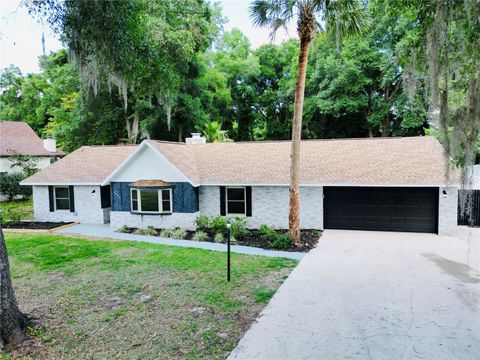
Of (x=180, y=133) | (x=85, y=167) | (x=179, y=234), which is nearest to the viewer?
(x=179, y=234)

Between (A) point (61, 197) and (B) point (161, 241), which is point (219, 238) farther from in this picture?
(A) point (61, 197)

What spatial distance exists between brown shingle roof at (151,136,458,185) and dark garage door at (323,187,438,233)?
666 mm

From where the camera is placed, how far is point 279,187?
13.7 metres

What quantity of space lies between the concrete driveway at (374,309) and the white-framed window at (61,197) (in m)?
11.9

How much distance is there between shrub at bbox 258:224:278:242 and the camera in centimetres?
1206

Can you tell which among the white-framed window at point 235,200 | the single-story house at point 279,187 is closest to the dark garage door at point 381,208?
the single-story house at point 279,187

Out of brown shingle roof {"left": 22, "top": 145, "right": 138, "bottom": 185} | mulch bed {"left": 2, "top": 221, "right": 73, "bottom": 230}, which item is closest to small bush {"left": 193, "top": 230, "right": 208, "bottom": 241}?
brown shingle roof {"left": 22, "top": 145, "right": 138, "bottom": 185}

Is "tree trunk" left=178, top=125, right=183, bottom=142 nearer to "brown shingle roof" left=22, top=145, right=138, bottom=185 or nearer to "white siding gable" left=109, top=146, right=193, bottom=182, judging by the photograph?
"brown shingle roof" left=22, top=145, right=138, bottom=185

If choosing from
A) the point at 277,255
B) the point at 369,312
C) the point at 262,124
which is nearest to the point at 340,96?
the point at 262,124

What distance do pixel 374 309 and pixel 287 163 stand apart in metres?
8.90

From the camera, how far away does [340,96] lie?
2509cm

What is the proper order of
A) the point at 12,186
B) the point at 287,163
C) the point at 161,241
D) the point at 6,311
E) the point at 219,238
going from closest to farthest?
1. the point at 6,311
2. the point at 219,238
3. the point at 161,241
4. the point at 287,163
5. the point at 12,186

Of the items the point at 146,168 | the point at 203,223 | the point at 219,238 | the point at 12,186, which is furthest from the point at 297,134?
the point at 12,186

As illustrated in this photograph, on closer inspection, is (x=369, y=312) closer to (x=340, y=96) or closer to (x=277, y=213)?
(x=277, y=213)
